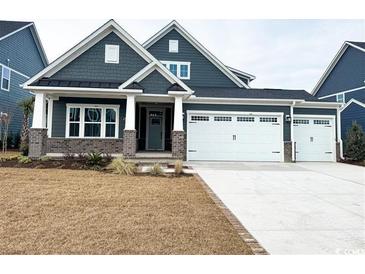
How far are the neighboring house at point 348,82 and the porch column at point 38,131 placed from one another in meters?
17.7

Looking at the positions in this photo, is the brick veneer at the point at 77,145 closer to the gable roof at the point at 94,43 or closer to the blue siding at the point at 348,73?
the gable roof at the point at 94,43

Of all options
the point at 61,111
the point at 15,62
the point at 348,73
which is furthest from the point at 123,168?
the point at 348,73

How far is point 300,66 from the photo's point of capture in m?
27.9

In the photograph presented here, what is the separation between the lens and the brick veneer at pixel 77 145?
1396 centimetres

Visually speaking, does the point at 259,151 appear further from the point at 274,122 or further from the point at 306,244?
the point at 306,244

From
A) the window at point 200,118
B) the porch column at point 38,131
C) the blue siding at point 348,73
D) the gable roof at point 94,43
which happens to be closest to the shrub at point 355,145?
the blue siding at point 348,73

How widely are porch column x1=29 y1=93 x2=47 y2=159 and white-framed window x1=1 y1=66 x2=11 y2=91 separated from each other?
8.36 m

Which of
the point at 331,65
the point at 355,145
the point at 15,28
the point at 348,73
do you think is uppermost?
the point at 15,28

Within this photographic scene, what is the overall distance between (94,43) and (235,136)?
8819 millimetres

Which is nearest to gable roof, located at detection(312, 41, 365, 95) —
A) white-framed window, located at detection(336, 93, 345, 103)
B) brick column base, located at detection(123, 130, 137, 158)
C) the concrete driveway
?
white-framed window, located at detection(336, 93, 345, 103)

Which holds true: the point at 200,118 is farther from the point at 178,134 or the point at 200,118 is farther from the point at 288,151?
the point at 288,151

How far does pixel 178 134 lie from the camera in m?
13.2

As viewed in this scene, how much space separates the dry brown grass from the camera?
3762 mm

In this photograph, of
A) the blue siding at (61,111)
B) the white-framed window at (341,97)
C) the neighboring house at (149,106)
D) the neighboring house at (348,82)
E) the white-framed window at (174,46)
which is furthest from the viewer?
the white-framed window at (341,97)
